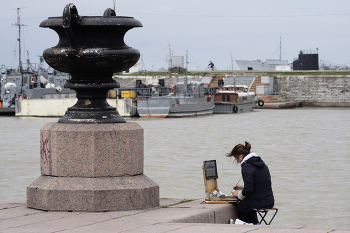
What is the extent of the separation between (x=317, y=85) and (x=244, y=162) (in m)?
51.8

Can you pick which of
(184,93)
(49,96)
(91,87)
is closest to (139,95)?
(184,93)

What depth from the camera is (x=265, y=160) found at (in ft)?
51.1

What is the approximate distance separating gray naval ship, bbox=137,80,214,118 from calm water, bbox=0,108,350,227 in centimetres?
1056

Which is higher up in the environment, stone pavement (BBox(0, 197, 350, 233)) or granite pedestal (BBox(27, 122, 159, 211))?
granite pedestal (BBox(27, 122, 159, 211))

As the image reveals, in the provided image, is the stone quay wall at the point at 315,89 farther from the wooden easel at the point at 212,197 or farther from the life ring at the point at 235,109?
the wooden easel at the point at 212,197

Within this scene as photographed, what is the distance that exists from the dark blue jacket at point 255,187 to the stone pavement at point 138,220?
220 mm

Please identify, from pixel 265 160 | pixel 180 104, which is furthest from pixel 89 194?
pixel 180 104

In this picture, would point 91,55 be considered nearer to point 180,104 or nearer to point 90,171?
point 90,171

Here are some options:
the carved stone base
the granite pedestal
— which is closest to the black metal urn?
the granite pedestal

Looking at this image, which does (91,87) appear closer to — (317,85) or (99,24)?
(99,24)

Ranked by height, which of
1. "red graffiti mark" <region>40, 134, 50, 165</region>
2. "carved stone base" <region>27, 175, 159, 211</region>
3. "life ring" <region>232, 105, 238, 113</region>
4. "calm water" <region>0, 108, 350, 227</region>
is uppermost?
"red graffiti mark" <region>40, 134, 50, 165</region>

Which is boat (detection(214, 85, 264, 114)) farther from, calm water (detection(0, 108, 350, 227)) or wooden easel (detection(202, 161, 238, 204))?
wooden easel (detection(202, 161, 238, 204))

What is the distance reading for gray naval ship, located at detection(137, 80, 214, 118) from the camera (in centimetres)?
3781

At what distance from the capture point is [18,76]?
162ft
